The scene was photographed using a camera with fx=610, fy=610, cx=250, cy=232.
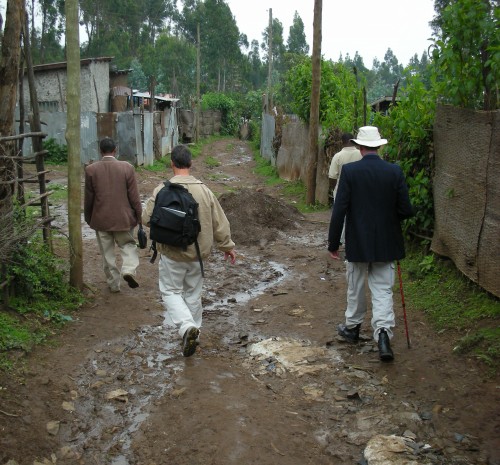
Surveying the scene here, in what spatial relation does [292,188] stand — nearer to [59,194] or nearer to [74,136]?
[59,194]

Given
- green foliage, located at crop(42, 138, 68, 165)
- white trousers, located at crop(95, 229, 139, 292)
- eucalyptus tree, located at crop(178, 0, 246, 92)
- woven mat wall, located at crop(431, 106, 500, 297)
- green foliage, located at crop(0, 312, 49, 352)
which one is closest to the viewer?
green foliage, located at crop(0, 312, 49, 352)

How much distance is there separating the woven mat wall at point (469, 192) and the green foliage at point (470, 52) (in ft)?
0.85

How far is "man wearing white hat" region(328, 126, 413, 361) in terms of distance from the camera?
5332 millimetres

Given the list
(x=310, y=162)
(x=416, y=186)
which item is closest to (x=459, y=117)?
(x=416, y=186)

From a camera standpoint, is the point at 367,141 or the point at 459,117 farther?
the point at 459,117

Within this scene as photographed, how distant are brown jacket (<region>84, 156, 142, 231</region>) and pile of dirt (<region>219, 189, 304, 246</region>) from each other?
4.06m

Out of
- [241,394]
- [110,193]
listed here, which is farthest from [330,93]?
[241,394]

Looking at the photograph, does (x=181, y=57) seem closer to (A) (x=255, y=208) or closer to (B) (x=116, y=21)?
(B) (x=116, y=21)

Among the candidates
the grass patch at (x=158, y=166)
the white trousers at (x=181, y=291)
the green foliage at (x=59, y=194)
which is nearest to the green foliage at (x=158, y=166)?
the grass patch at (x=158, y=166)

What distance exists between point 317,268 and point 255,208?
3355 millimetres

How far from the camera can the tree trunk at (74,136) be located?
621 cm

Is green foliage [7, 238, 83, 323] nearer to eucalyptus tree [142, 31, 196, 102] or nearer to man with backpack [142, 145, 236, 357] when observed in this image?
man with backpack [142, 145, 236, 357]

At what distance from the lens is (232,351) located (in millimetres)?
5820

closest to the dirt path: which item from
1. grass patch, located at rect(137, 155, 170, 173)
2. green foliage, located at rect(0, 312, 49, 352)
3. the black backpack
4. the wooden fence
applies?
green foliage, located at rect(0, 312, 49, 352)
